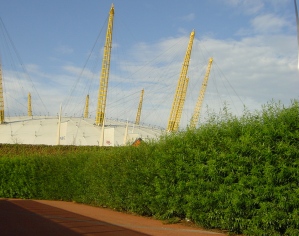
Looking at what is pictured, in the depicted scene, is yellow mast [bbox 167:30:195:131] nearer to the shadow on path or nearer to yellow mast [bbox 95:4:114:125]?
yellow mast [bbox 95:4:114:125]

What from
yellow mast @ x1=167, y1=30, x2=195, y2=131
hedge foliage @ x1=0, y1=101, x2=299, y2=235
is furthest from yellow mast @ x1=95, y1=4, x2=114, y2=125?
hedge foliage @ x1=0, y1=101, x2=299, y2=235

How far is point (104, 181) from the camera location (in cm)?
2134

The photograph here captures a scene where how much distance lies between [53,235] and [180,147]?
559cm

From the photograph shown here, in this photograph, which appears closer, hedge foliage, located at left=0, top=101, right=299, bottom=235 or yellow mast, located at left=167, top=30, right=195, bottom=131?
hedge foliage, located at left=0, top=101, right=299, bottom=235

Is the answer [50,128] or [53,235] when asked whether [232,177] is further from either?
[50,128]

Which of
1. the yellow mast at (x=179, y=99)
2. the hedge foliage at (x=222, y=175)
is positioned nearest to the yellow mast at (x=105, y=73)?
the yellow mast at (x=179, y=99)

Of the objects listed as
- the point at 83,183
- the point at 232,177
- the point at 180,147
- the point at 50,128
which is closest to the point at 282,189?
the point at 232,177

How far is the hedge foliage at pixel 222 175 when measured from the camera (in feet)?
38.5

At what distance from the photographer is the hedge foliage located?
11734mm

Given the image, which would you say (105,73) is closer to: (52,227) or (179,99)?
(179,99)

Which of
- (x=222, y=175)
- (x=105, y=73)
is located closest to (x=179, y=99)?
(x=105, y=73)

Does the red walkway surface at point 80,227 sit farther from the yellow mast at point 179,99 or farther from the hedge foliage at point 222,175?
the yellow mast at point 179,99

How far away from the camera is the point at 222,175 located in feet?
43.7

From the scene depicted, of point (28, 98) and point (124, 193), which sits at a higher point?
point (28, 98)
